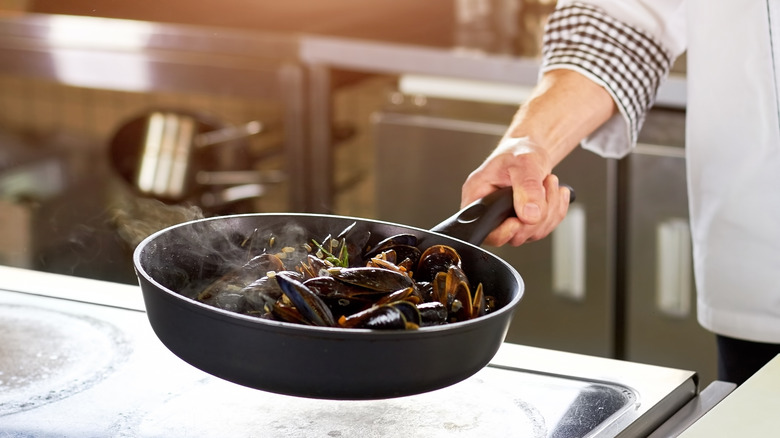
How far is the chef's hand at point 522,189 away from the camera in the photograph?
1.01 meters

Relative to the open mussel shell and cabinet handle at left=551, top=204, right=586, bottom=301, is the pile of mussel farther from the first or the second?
cabinet handle at left=551, top=204, right=586, bottom=301

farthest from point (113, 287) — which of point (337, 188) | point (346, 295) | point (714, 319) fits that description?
point (337, 188)

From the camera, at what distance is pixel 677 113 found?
2082 millimetres

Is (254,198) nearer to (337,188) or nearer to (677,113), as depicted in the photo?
(337,188)

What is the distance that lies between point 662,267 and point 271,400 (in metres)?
1.41

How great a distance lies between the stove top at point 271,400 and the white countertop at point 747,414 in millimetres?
49

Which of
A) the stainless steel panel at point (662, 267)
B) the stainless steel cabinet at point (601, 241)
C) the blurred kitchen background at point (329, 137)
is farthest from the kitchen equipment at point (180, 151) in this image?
the stainless steel panel at point (662, 267)

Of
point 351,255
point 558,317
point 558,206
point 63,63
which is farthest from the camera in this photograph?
point 63,63

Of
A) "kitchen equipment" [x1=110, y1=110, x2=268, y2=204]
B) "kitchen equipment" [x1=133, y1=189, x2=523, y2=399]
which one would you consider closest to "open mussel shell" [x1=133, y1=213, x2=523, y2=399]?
"kitchen equipment" [x1=133, y1=189, x2=523, y2=399]

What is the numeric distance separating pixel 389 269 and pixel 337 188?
1.88m

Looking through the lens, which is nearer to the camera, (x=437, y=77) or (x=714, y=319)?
(x=714, y=319)

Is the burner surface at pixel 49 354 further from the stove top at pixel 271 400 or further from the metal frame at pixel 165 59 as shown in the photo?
the metal frame at pixel 165 59

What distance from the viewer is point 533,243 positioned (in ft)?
7.29

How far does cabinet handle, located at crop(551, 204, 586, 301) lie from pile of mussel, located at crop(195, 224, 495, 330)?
1343 millimetres
